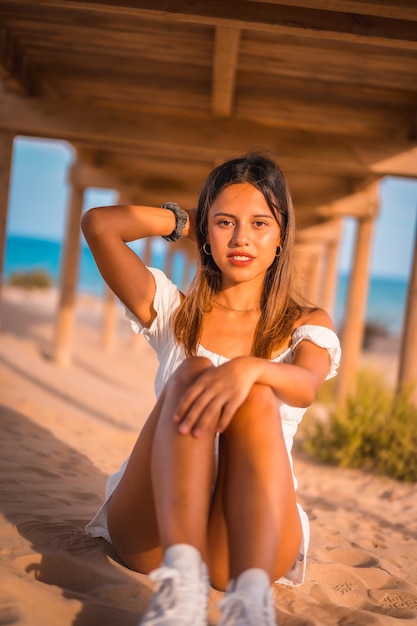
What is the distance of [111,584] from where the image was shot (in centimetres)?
215

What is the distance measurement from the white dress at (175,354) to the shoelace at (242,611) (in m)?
0.67

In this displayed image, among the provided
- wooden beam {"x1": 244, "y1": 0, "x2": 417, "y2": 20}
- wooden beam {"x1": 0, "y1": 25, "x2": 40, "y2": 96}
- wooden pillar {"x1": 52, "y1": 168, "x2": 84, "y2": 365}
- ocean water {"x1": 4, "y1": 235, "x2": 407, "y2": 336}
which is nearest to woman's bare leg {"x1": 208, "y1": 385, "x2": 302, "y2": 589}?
wooden beam {"x1": 244, "y1": 0, "x2": 417, "y2": 20}

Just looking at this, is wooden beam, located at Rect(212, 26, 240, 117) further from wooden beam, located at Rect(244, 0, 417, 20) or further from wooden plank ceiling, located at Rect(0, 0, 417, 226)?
wooden beam, located at Rect(244, 0, 417, 20)

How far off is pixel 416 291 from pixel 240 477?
14.0 feet

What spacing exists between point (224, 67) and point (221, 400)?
10.1ft

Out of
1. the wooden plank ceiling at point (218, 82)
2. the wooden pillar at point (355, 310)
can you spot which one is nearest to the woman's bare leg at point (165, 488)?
the wooden plank ceiling at point (218, 82)

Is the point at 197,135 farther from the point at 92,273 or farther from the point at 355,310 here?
the point at 92,273

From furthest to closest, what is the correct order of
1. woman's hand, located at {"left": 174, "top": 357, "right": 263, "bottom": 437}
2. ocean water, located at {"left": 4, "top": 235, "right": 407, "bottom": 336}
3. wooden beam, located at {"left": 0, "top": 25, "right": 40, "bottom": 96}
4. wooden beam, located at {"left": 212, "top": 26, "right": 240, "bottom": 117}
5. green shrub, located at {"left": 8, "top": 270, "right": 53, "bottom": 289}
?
ocean water, located at {"left": 4, "top": 235, "right": 407, "bottom": 336}, green shrub, located at {"left": 8, "top": 270, "right": 53, "bottom": 289}, wooden beam, located at {"left": 0, "top": 25, "right": 40, "bottom": 96}, wooden beam, located at {"left": 212, "top": 26, "right": 240, "bottom": 117}, woman's hand, located at {"left": 174, "top": 357, "right": 263, "bottom": 437}

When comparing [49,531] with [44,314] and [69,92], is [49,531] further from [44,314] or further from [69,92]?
[44,314]

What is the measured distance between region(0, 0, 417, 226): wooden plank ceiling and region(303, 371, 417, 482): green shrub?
203cm

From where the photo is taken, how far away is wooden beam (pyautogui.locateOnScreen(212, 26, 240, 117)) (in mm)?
3793

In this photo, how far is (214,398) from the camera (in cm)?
189

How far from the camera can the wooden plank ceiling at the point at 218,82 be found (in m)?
3.22

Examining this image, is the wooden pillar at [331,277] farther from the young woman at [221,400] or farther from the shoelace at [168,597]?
the shoelace at [168,597]
